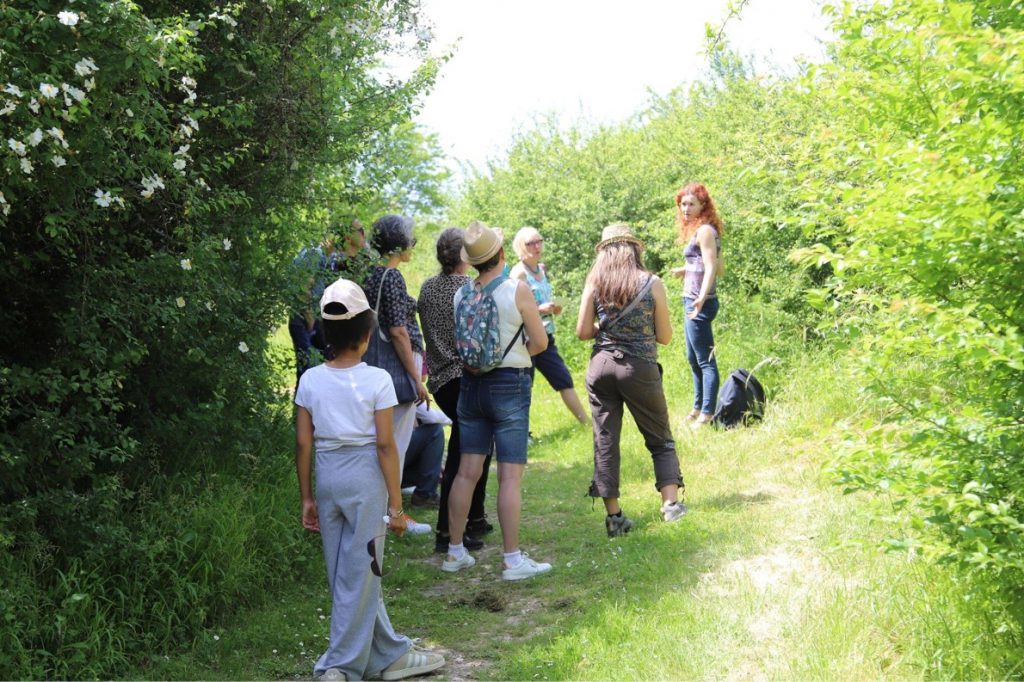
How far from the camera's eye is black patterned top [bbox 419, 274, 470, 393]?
6953 mm

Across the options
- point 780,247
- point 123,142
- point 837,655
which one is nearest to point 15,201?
point 123,142

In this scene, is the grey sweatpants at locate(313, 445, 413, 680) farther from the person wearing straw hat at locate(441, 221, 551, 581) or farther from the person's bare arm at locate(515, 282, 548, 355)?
the person's bare arm at locate(515, 282, 548, 355)

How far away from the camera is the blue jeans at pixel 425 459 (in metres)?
7.66

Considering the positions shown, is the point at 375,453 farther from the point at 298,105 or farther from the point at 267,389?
the point at 298,105

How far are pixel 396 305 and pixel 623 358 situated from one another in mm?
1538

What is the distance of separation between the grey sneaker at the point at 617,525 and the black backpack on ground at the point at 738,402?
7.95ft

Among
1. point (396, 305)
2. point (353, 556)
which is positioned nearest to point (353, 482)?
point (353, 556)

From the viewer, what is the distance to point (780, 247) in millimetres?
10680

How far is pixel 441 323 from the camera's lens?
697 centimetres

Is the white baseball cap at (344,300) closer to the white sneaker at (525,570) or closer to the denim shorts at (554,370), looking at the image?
the white sneaker at (525,570)

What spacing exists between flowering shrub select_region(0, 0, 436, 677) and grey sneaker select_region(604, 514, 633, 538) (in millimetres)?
2301

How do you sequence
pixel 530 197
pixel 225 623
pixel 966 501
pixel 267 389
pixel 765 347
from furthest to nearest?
pixel 530 197
pixel 765 347
pixel 267 389
pixel 225 623
pixel 966 501

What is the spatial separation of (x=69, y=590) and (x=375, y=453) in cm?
153

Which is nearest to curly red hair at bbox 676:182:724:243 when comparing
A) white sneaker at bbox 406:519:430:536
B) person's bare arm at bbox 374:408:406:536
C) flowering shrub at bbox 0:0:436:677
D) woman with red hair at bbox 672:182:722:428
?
woman with red hair at bbox 672:182:722:428
